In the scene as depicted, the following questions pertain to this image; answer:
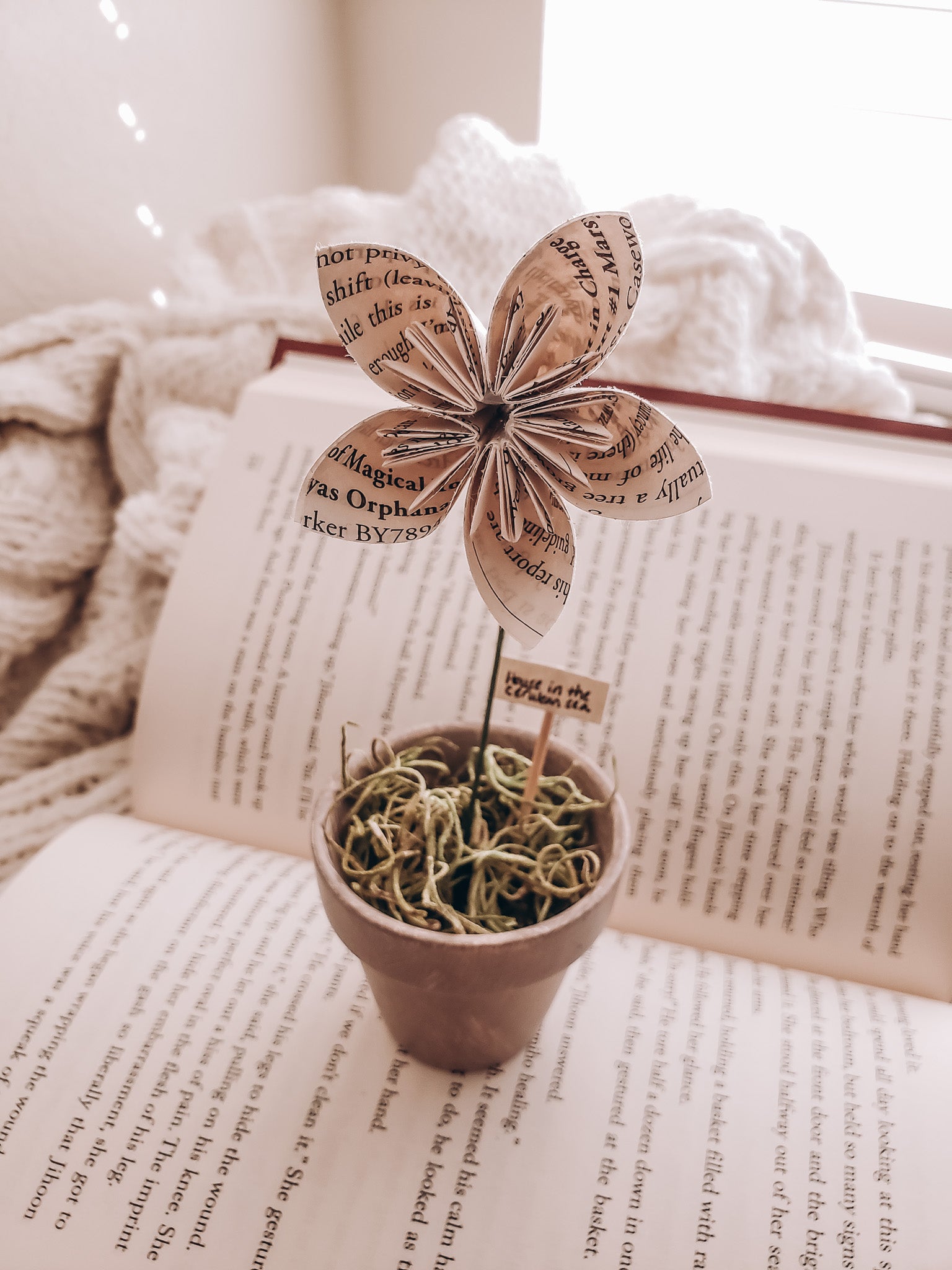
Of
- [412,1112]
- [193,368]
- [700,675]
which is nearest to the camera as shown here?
[412,1112]

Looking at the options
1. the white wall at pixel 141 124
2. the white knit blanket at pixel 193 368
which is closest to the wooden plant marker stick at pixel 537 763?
the white knit blanket at pixel 193 368

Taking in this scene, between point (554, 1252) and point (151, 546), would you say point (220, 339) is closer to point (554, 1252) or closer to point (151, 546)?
point (151, 546)

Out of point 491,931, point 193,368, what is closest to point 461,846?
point 491,931

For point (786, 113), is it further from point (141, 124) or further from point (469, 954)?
point (469, 954)

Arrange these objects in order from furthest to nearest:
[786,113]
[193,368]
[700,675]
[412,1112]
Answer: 1. [786,113]
2. [193,368]
3. [700,675]
4. [412,1112]

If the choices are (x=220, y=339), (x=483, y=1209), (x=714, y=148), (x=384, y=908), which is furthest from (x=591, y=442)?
(x=714, y=148)

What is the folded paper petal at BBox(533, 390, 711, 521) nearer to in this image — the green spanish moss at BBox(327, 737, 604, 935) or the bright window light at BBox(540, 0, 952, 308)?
the green spanish moss at BBox(327, 737, 604, 935)

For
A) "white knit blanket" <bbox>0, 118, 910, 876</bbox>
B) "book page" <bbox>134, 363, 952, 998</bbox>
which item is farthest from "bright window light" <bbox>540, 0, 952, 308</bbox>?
"book page" <bbox>134, 363, 952, 998</bbox>

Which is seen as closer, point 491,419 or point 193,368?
point 491,419
